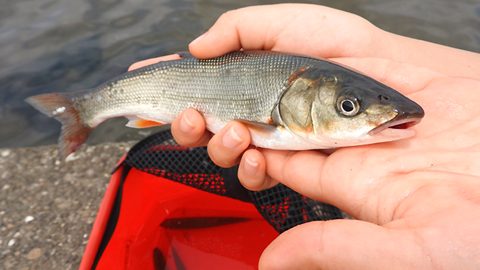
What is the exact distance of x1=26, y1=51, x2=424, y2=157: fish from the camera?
2.75 metres

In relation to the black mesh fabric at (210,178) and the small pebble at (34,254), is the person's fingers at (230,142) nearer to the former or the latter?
the black mesh fabric at (210,178)

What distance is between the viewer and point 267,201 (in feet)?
12.6

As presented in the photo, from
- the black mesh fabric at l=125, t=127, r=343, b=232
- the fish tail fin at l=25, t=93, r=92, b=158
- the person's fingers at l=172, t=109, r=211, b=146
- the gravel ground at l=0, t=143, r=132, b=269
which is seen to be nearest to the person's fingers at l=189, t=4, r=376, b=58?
the person's fingers at l=172, t=109, r=211, b=146

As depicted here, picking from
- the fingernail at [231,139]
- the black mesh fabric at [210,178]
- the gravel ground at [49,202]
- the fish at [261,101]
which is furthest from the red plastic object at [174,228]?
the fingernail at [231,139]

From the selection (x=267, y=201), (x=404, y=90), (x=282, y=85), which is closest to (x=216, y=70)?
(x=282, y=85)

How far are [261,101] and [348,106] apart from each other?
0.71m

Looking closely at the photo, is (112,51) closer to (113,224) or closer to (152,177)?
(152,177)

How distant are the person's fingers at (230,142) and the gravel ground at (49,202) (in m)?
1.84

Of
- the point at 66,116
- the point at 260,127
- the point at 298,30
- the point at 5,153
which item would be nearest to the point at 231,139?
the point at 260,127

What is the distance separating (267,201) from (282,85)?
1.14 metres

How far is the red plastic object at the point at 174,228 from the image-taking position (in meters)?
3.81

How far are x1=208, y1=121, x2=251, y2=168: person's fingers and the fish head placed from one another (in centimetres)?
29

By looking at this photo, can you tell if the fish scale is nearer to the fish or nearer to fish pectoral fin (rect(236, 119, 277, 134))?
the fish

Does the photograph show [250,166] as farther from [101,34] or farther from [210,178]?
[101,34]
